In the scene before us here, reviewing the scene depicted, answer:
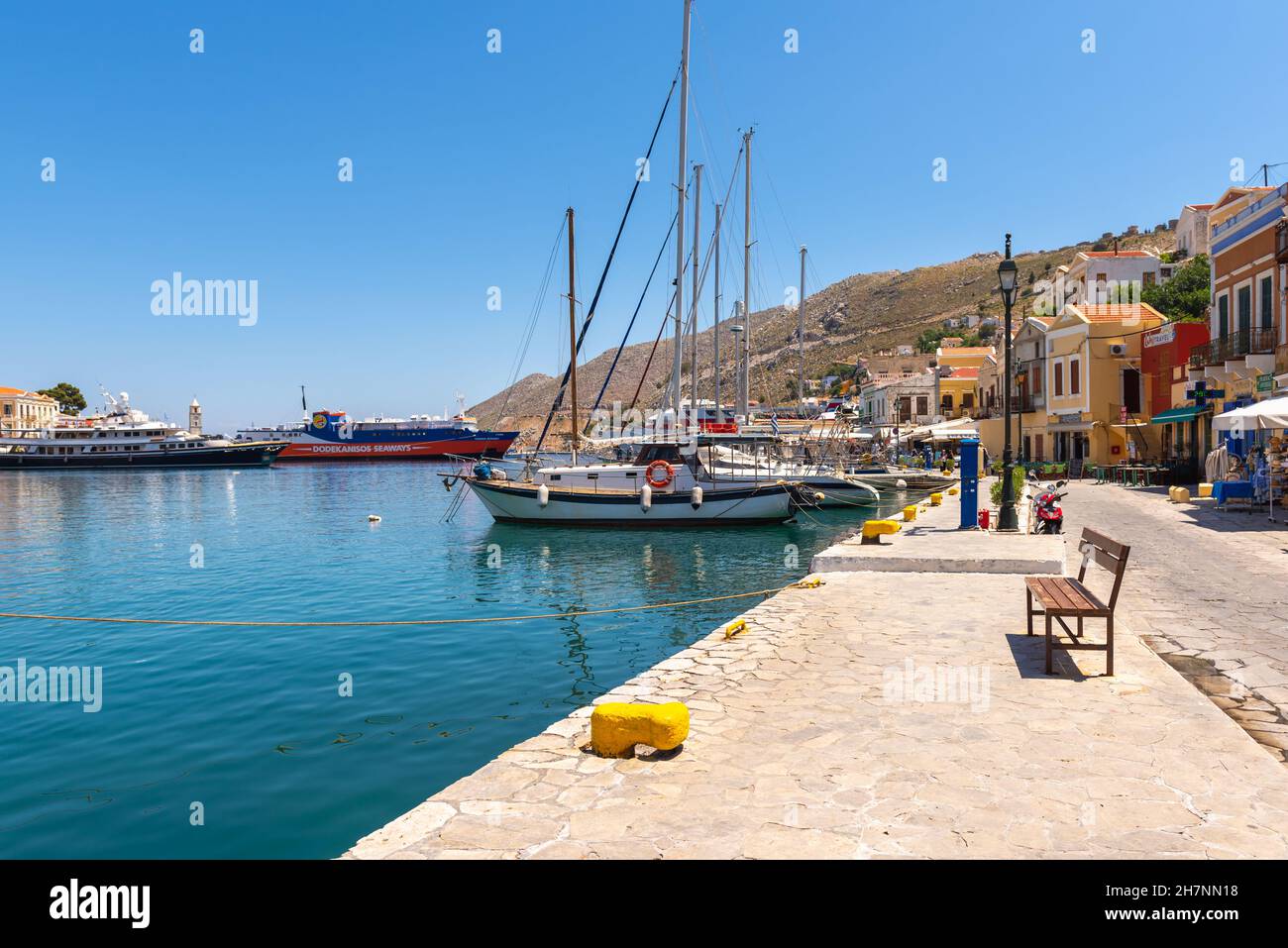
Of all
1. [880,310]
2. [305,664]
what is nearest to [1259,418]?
[305,664]

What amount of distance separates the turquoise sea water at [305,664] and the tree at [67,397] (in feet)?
436

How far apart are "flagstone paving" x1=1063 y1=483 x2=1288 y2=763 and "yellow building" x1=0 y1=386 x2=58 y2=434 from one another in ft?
460

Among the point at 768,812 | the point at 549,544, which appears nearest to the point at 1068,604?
the point at 768,812

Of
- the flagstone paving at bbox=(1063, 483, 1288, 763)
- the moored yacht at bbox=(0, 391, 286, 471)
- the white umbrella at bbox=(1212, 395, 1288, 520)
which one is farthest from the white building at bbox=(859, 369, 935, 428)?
the moored yacht at bbox=(0, 391, 286, 471)

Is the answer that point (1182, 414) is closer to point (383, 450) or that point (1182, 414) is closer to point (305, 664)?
point (305, 664)

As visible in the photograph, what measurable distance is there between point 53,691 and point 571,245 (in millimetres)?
29704

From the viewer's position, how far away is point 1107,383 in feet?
123

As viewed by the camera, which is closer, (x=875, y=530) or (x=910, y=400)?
(x=875, y=530)

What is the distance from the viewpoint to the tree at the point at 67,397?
443ft

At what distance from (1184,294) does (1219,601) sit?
49.4 meters

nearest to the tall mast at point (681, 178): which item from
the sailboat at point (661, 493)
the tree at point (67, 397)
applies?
the sailboat at point (661, 493)

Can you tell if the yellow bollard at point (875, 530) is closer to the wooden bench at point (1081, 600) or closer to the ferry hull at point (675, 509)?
the wooden bench at point (1081, 600)

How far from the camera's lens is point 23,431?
355 feet
